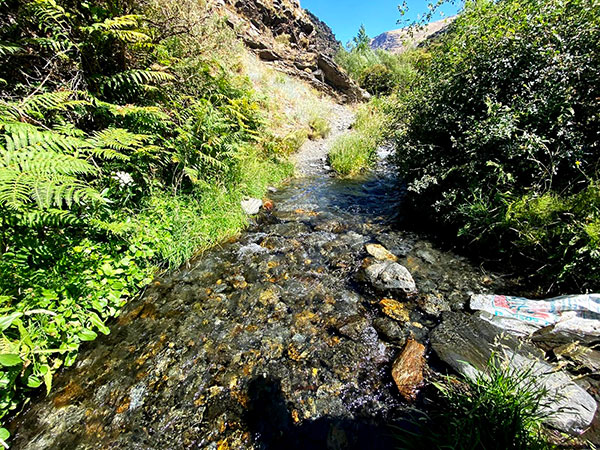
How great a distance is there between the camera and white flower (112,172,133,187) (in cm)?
283

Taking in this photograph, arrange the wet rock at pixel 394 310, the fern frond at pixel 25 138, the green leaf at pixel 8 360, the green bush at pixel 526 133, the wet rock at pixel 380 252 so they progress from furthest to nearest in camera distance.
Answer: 1. the wet rock at pixel 380 252
2. the green bush at pixel 526 133
3. the wet rock at pixel 394 310
4. the fern frond at pixel 25 138
5. the green leaf at pixel 8 360

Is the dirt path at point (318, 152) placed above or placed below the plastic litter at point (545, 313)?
above

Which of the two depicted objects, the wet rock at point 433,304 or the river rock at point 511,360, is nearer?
the river rock at point 511,360

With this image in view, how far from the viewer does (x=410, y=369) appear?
1898 millimetres

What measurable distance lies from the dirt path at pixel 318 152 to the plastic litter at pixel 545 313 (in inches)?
241

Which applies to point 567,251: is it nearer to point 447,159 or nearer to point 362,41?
point 447,159

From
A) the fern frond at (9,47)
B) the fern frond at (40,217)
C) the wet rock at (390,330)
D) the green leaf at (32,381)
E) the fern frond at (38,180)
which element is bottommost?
the green leaf at (32,381)

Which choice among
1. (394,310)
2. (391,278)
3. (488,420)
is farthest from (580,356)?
(391,278)

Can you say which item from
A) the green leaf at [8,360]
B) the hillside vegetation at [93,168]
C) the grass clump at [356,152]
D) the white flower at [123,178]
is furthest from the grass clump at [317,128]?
the green leaf at [8,360]

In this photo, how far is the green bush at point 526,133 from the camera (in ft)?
8.39

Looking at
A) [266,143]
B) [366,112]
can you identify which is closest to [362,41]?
[366,112]

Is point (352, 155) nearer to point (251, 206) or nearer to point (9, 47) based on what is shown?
point (251, 206)

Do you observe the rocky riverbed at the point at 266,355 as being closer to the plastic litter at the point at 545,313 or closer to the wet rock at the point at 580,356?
the plastic litter at the point at 545,313

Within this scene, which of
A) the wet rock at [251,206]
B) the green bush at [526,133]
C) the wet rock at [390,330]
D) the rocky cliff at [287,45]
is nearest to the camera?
the wet rock at [390,330]
